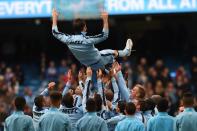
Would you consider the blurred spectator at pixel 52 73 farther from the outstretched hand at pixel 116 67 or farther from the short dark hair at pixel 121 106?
the short dark hair at pixel 121 106

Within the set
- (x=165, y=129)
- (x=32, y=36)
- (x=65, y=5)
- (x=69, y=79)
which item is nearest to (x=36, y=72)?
(x=32, y=36)

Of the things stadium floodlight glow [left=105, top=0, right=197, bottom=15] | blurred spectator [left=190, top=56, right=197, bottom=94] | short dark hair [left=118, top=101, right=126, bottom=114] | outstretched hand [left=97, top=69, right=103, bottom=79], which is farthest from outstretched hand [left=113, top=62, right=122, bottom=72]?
blurred spectator [left=190, top=56, right=197, bottom=94]

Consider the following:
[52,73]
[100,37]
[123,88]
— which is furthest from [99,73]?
[52,73]

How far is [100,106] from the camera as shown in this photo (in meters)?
9.71

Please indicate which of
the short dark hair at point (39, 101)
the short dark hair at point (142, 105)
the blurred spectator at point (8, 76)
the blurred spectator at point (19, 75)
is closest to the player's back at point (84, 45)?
the short dark hair at point (39, 101)

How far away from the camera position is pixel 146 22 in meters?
26.9

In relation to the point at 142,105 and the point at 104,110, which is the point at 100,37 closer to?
the point at 104,110

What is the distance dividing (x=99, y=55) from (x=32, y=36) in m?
16.5

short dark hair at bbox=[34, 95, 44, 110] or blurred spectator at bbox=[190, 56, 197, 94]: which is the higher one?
blurred spectator at bbox=[190, 56, 197, 94]

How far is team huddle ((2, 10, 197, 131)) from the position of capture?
363 inches

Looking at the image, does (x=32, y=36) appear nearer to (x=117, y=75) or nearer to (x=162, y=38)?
(x=162, y=38)

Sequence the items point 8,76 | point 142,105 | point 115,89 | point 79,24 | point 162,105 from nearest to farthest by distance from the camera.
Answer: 1. point 162,105
2. point 142,105
3. point 79,24
4. point 115,89
5. point 8,76

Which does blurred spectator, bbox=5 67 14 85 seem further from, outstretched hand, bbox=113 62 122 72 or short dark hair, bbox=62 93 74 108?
short dark hair, bbox=62 93 74 108

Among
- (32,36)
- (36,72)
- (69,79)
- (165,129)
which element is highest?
(32,36)
